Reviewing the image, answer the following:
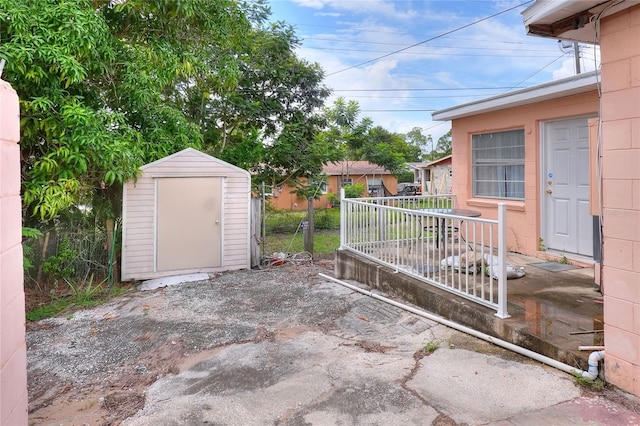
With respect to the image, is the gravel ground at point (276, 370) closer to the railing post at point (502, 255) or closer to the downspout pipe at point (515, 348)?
the downspout pipe at point (515, 348)

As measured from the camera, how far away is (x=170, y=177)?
22.8 feet

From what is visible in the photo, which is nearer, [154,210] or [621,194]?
[621,194]

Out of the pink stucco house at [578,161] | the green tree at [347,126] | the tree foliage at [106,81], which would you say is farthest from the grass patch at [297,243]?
the pink stucco house at [578,161]

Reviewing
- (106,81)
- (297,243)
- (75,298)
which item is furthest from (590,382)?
(297,243)

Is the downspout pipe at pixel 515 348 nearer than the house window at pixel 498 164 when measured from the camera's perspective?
Yes

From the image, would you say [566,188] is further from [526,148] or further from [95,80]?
[95,80]

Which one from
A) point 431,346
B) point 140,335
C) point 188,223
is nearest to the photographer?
point 431,346

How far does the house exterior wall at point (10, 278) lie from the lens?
66.3 inches

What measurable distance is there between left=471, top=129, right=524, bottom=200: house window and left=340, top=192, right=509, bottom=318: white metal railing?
90cm

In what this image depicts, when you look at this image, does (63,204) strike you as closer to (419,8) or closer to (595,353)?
(595,353)

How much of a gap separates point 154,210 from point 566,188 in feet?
20.7

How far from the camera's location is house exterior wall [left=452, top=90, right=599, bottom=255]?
534 cm

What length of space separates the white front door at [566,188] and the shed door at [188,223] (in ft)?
17.4

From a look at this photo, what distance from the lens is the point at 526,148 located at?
6.03 m
